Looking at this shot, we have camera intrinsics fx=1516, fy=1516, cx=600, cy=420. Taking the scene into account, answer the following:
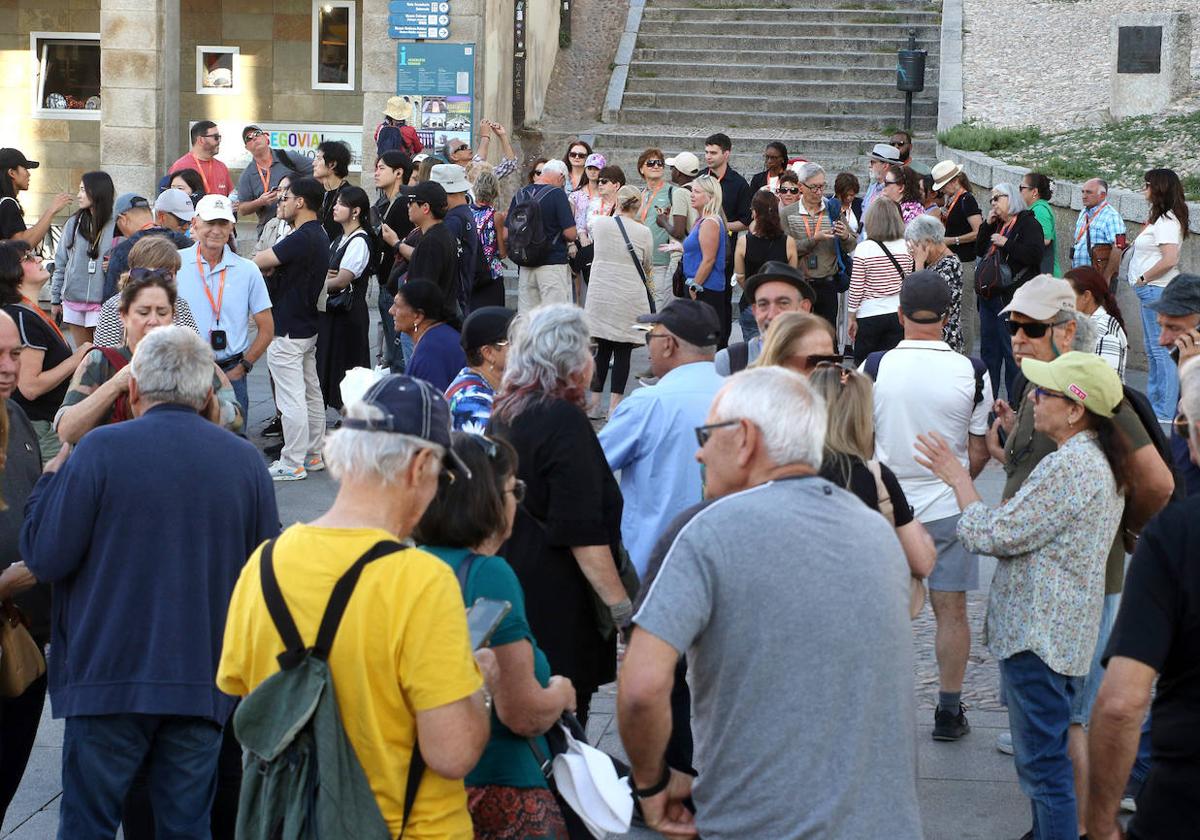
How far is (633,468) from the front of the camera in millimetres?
5441

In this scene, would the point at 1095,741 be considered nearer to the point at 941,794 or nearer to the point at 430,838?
the point at 430,838

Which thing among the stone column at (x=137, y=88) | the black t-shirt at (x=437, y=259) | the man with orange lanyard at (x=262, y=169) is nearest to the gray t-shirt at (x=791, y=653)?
the black t-shirt at (x=437, y=259)

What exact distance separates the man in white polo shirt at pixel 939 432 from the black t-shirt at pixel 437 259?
4416 millimetres

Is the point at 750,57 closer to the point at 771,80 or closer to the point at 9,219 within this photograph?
the point at 771,80

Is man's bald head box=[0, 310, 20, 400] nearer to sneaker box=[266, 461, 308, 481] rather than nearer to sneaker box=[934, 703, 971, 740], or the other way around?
sneaker box=[934, 703, 971, 740]

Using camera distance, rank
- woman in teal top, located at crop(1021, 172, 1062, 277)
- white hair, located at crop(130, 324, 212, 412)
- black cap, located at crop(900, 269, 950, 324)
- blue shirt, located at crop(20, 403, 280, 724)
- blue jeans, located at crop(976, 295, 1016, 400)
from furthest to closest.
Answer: woman in teal top, located at crop(1021, 172, 1062, 277), blue jeans, located at crop(976, 295, 1016, 400), black cap, located at crop(900, 269, 950, 324), white hair, located at crop(130, 324, 212, 412), blue shirt, located at crop(20, 403, 280, 724)

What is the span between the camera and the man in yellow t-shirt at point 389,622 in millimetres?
3039

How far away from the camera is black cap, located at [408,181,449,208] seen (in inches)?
400

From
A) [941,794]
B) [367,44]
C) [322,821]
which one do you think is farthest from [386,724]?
[367,44]

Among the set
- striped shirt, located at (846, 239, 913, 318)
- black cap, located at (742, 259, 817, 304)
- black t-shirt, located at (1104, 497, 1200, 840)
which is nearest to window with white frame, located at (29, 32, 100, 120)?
striped shirt, located at (846, 239, 913, 318)

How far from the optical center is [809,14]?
2473 cm

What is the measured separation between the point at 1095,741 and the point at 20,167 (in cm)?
1098

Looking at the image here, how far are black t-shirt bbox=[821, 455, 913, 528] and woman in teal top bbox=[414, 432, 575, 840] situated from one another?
1219mm

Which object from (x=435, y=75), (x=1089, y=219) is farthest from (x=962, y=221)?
(x=435, y=75)
